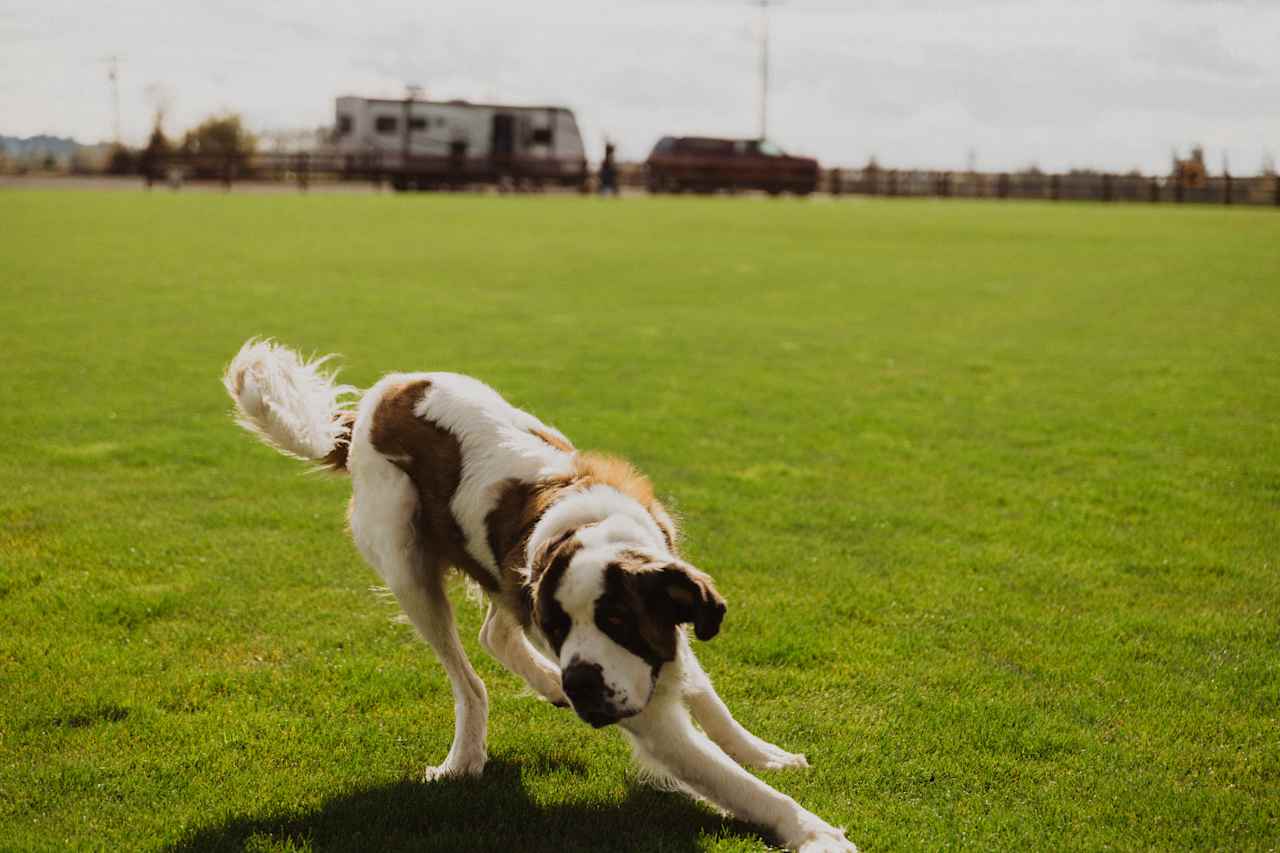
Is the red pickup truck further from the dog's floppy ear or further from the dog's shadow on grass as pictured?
the dog's floppy ear

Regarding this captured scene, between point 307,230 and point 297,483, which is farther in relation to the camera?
point 307,230

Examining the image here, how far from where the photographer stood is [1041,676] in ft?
15.2

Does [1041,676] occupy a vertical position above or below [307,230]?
below

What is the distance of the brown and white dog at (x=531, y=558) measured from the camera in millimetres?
3242

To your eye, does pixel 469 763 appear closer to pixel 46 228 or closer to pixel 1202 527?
pixel 1202 527

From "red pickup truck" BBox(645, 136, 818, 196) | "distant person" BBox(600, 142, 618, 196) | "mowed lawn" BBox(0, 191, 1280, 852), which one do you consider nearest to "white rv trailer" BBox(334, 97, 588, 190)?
"distant person" BBox(600, 142, 618, 196)

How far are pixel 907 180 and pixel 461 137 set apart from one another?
23.4 meters

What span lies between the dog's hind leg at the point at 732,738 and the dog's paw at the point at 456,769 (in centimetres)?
73

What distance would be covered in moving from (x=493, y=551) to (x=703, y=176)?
2094 inches

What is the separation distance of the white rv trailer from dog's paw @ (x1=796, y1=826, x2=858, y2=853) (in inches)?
2006

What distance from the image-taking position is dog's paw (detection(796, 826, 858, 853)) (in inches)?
132

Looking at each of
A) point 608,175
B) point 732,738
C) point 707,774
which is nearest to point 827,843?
point 707,774

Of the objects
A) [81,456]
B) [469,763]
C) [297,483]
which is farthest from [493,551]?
[81,456]

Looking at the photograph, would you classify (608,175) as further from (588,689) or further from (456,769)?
(588,689)
